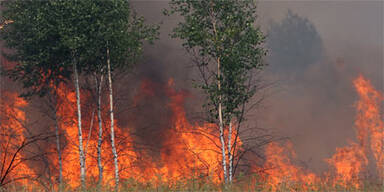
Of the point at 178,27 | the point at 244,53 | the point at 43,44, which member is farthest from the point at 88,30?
the point at 244,53

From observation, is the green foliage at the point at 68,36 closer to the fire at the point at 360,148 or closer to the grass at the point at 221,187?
the grass at the point at 221,187

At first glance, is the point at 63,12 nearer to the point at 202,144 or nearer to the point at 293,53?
the point at 202,144

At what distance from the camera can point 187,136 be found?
35.4 meters

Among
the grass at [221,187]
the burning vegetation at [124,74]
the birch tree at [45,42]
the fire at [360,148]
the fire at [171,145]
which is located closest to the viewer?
the grass at [221,187]

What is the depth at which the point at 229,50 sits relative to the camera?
23078mm

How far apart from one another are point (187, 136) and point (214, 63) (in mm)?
13017

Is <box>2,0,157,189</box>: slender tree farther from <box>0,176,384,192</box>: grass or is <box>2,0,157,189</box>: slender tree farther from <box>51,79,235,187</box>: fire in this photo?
<box>0,176,384,192</box>: grass

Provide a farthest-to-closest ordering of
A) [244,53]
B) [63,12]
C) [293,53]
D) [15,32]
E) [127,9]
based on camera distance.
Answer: [293,53], [15,32], [127,9], [63,12], [244,53]

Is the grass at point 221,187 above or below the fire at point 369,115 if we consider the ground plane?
below

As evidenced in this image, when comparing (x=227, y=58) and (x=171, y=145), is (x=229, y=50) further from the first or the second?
(x=171, y=145)

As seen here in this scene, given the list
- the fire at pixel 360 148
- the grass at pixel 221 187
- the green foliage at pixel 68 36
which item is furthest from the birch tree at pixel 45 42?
the fire at pixel 360 148

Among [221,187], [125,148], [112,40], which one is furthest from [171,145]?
[221,187]

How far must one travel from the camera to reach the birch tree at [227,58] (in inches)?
917

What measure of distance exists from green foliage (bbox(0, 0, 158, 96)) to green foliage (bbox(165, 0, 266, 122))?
4.60 metres
